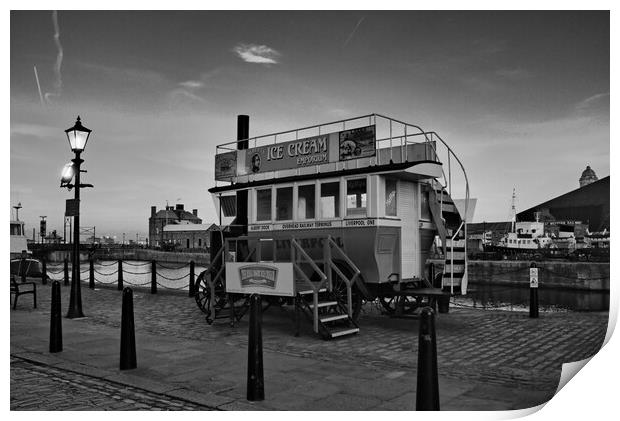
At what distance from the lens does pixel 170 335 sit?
8477mm

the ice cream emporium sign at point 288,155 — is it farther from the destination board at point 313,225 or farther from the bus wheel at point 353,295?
the bus wheel at point 353,295

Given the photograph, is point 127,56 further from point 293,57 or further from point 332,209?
point 332,209

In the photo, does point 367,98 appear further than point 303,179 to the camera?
No

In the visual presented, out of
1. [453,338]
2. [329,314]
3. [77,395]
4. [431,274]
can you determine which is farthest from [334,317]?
[77,395]

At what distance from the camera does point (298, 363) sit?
6410mm

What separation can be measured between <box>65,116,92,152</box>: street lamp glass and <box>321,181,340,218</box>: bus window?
404 centimetres

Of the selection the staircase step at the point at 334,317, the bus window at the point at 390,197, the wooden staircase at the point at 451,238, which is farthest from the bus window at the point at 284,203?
the wooden staircase at the point at 451,238

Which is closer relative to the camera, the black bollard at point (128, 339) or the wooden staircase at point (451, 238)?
the black bollard at point (128, 339)

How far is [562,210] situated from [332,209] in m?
3.83

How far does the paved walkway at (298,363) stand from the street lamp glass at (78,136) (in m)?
2.98

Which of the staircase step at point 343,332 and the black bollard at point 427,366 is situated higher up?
the black bollard at point 427,366

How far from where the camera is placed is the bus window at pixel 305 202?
9.64 m

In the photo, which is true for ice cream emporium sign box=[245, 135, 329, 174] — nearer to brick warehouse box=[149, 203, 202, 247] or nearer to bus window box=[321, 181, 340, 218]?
bus window box=[321, 181, 340, 218]
